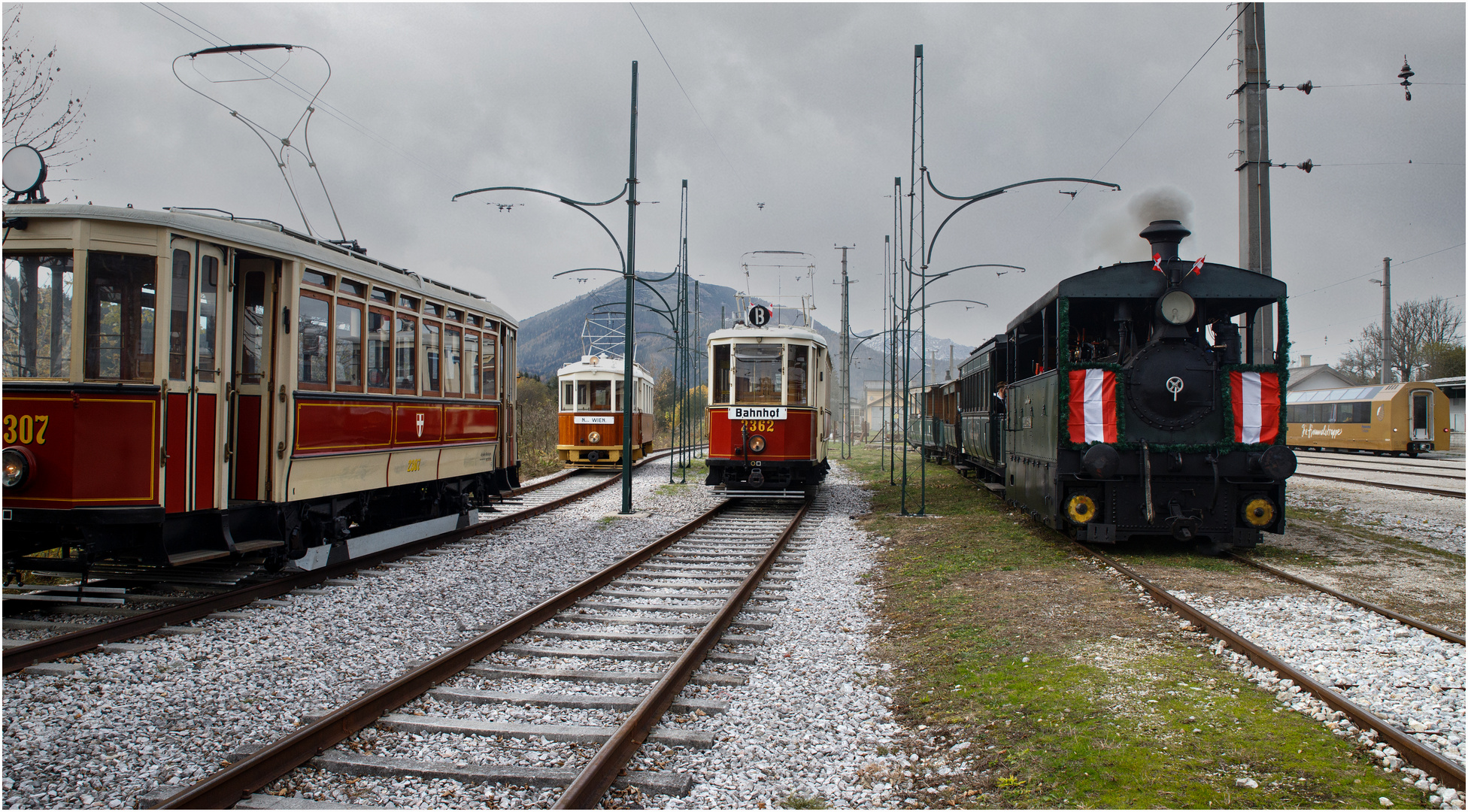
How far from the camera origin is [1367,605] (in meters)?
6.42

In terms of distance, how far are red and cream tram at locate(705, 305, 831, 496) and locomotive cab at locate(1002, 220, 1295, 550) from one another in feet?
17.5

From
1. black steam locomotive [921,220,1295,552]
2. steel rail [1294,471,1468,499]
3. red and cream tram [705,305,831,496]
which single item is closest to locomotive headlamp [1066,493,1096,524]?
black steam locomotive [921,220,1295,552]

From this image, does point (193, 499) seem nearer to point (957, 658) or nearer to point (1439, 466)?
point (957, 658)

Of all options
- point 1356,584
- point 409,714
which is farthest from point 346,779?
point 1356,584

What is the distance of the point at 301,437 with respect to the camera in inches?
286

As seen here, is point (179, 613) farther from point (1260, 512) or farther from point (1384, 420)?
point (1384, 420)

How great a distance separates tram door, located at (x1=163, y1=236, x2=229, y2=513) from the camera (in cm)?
618

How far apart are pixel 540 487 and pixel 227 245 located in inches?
470

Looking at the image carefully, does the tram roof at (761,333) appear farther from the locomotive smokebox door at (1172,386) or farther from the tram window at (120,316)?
the tram window at (120,316)

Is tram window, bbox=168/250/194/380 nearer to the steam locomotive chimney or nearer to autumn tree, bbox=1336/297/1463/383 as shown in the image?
the steam locomotive chimney

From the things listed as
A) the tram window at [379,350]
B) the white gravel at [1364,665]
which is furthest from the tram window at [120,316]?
the white gravel at [1364,665]

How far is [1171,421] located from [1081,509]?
1.38 metres

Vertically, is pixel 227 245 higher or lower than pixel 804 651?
higher

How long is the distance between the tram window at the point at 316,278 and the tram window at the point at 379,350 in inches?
25.7
